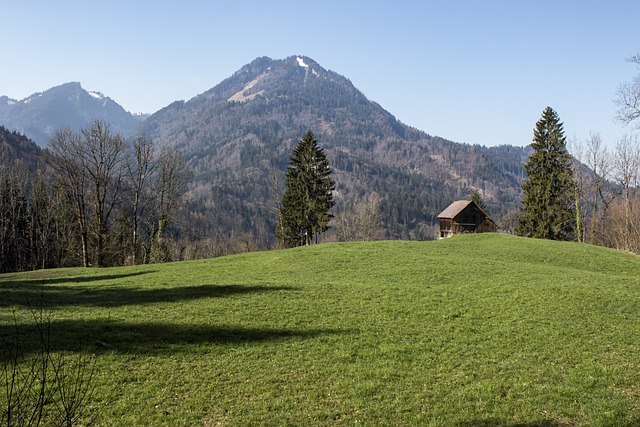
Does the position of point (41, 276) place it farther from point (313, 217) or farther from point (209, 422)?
point (313, 217)

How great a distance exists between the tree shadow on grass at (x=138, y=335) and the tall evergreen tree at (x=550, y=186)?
190 ft

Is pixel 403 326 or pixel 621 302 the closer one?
pixel 403 326

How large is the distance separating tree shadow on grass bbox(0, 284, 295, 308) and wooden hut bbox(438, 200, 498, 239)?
56357 mm

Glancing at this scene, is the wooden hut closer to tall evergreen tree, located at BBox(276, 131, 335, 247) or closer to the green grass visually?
tall evergreen tree, located at BBox(276, 131, 335, 247)

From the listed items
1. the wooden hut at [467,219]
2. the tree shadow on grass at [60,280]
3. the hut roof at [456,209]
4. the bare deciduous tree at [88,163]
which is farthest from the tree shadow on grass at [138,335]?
the wooden hut at [467,219]

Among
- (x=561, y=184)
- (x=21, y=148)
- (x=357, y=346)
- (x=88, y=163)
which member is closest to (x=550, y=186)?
(x=561, y=184)

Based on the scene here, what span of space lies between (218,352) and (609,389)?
1134cm

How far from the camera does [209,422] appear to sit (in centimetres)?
930

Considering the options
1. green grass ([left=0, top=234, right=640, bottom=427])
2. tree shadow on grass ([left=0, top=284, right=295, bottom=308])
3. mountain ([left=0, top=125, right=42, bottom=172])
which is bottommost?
green grass ([left=0, top=234, right=640, bottom=427])

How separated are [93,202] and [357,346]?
4516 cm

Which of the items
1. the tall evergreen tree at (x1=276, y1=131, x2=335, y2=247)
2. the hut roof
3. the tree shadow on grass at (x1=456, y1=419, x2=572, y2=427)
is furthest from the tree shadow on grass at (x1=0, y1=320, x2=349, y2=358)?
the hut roof

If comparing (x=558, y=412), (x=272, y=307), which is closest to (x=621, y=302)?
(x=558, y=412)

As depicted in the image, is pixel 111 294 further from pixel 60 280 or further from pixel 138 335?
pixel 138 335

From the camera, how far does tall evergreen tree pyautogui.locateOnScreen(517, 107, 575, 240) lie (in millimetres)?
62438
